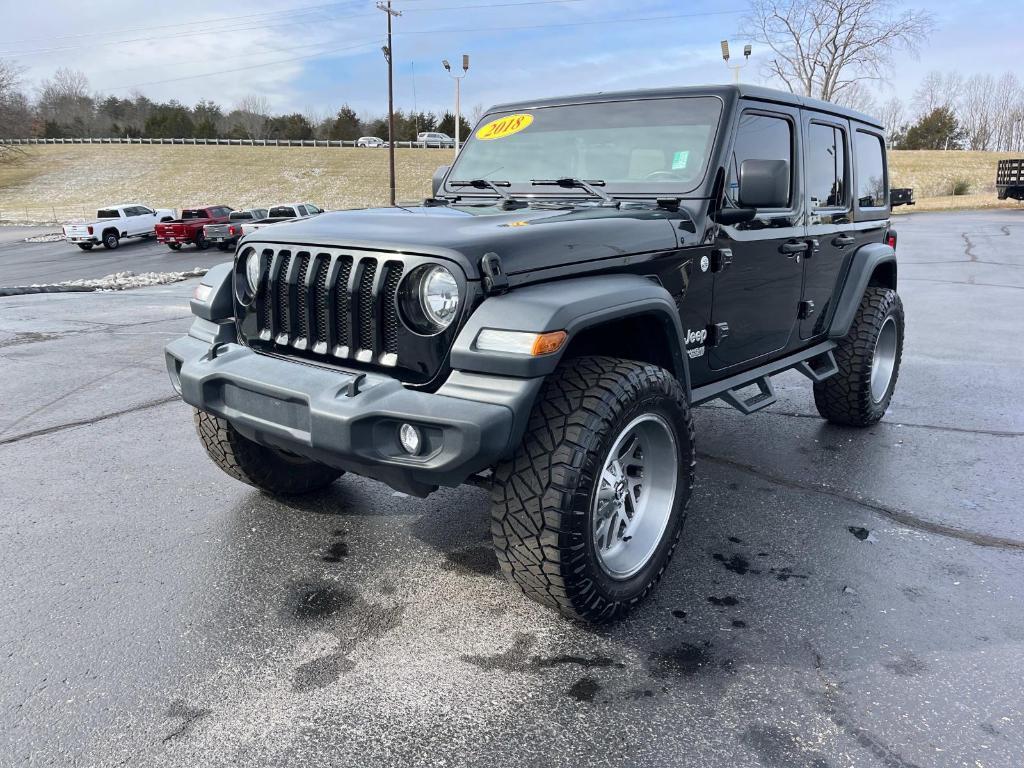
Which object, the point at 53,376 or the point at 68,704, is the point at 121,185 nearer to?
the point at 53,376

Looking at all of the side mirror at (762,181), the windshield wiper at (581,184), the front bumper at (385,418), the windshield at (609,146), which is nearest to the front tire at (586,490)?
the front bumper at (385,418)

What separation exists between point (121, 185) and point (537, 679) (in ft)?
211

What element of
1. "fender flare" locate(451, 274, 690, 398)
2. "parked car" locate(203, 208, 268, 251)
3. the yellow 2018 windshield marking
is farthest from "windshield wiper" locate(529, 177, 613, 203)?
"parked car" locate(203, 208, 268, 251)

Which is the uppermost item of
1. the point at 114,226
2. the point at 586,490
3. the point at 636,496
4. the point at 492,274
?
the point at 114,226

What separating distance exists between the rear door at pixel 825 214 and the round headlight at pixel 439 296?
2442 millimetres

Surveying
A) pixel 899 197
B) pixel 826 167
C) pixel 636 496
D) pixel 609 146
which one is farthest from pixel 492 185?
pixel 899 197

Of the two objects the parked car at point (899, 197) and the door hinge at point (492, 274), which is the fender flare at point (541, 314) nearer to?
the door hinge at point (492, 274)

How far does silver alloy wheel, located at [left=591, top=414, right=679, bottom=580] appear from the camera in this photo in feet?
9.29

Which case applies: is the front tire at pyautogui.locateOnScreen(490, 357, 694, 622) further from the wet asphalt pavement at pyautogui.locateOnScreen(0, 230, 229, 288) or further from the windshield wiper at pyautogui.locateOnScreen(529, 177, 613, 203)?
the wet asphalt pavement at pyautogui.locateOnScreen(0, 230, 229, 288)

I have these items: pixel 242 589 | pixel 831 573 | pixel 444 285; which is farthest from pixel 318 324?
pixel 831 573

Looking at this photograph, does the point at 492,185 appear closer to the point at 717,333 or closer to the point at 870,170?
the point at 717,333

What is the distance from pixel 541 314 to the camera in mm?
2412

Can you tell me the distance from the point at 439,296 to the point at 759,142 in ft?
6.77

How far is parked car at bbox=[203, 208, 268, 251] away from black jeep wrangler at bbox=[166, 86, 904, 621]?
2306 cm
